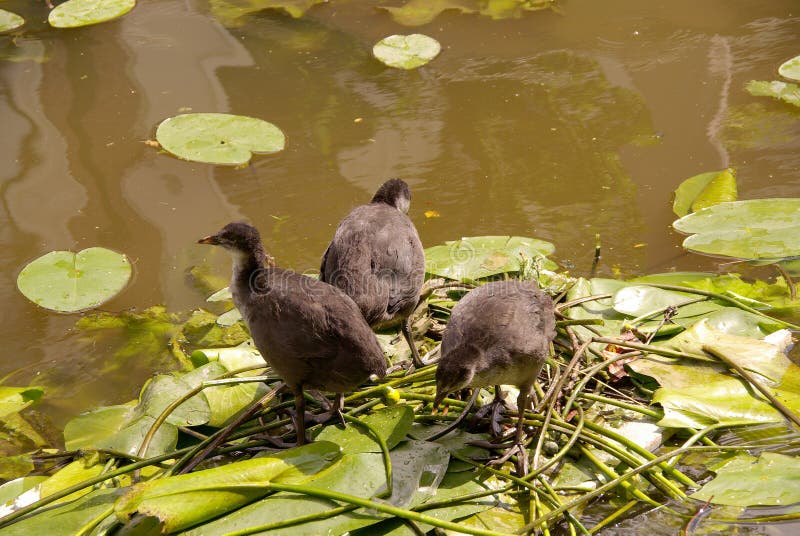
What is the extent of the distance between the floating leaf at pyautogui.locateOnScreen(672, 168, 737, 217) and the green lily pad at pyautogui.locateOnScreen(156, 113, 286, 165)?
2955 millimetres

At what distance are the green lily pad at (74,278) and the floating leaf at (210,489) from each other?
2081mm

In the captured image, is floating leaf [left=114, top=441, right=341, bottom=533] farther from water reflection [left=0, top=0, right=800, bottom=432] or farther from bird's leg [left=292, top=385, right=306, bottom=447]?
water reflection [left=0, top=0, right=800, bottom=432]

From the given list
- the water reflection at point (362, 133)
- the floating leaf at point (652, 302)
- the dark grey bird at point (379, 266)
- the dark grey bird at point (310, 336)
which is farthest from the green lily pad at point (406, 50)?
the dark grey bird at point (310, 336)

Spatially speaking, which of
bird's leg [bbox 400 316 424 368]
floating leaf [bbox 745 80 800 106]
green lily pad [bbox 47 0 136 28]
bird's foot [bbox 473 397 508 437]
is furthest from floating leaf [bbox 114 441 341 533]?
green lily pad [bbox 47 0 136 28]

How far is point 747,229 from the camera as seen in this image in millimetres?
4766

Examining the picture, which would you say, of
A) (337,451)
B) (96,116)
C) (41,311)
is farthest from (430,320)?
(96,116)

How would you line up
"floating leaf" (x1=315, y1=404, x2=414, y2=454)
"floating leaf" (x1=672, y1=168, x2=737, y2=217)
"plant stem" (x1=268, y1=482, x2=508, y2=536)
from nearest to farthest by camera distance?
"plant stem" (x1=268, y1=482, x2=508, y2=536) → "floating leaf" (x1=315, y1=404, x2=414, y2=454) → "floating leaf" (x1=672, y1=168, x2=737, y2=217)

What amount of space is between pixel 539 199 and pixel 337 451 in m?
2.86

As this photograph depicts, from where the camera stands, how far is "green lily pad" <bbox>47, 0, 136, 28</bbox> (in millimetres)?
8180

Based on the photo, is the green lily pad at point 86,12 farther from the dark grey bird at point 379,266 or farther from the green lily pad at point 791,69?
the green lily pad at point 791,69

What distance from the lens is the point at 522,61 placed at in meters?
7.20

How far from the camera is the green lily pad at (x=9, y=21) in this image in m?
8.25

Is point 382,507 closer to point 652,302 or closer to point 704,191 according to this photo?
point 652,302

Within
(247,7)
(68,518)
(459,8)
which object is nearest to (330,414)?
(68,518)
